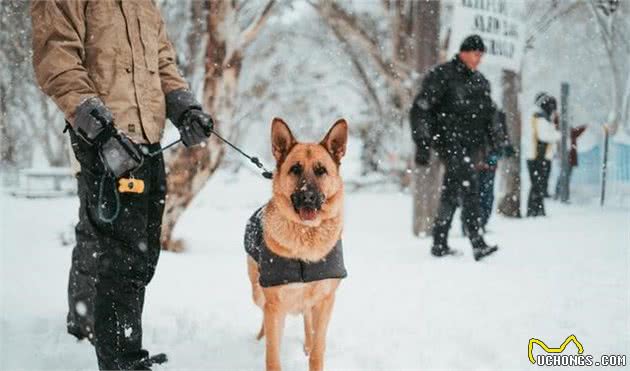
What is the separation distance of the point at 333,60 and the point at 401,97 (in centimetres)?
1484

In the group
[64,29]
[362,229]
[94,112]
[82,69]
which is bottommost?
[362,229]

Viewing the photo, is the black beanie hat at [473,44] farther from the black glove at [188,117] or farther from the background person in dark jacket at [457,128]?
the black glove at [188,117]

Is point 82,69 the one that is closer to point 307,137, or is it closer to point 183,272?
point 183,272

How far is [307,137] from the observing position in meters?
34.8

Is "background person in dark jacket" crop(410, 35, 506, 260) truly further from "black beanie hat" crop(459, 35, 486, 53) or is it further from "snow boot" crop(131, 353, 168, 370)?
"snow boot" crop(131, 353, 168, 370)

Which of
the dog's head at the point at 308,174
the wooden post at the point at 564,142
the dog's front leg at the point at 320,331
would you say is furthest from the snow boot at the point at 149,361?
the wooden post at the point at 564,142

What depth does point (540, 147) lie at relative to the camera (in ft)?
34.9

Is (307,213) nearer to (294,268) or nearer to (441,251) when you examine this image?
(294,268)

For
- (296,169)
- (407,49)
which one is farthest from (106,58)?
(407,49)

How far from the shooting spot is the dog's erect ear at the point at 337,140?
300cm

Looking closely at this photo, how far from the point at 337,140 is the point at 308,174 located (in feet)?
0.97

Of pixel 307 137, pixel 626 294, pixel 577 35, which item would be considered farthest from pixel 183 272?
pixel 307 137

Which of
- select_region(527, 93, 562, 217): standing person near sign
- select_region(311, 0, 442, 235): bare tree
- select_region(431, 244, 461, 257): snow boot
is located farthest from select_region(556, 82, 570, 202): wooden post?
select_region(431, 244, 461, 257): snow boot

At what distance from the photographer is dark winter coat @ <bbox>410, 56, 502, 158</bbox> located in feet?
19.3
